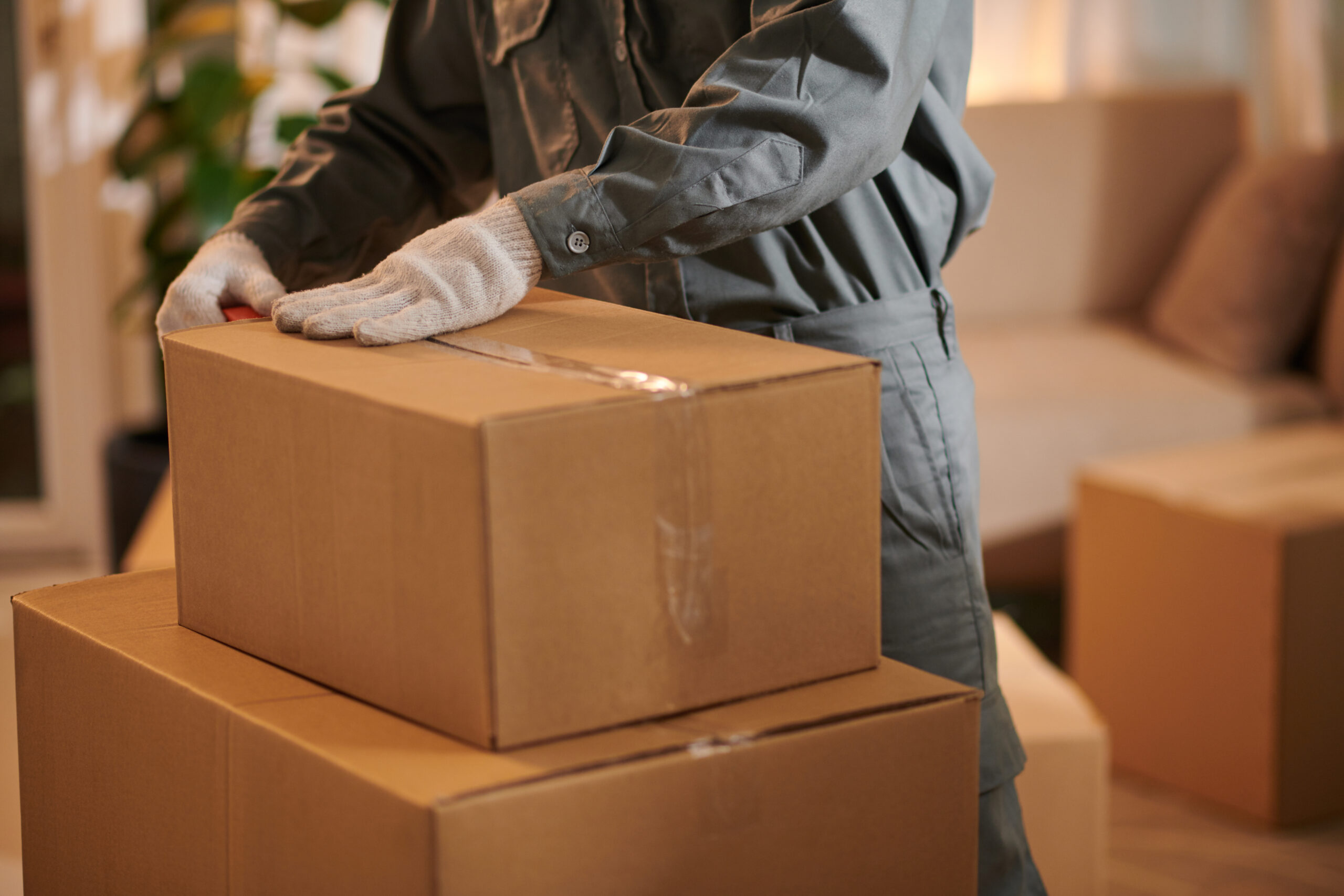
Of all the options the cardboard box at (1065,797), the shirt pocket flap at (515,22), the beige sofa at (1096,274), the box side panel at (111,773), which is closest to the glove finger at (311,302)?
the box side panel at (111,773)

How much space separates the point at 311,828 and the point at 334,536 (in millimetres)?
145

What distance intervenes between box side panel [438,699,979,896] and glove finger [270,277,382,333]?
329 mm

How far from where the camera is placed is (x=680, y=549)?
2.24 feet

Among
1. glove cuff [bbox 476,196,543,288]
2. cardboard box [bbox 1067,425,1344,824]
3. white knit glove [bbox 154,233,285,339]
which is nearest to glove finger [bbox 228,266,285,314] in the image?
white knit glove [bbox 154,233,285,339]

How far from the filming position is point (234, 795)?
0.71m

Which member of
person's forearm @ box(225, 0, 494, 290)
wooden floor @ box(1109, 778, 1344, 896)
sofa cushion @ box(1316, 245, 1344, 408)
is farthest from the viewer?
sofa cushion @ box(1316, 245, 1344, 408)

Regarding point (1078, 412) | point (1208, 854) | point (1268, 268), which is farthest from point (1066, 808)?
point (1268, 268)

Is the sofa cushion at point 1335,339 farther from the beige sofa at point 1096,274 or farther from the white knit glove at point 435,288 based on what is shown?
the white knit glove at point 435,288

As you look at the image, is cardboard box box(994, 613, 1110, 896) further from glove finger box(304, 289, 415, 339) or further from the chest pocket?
glove finger box(304, 289, 415, 339)

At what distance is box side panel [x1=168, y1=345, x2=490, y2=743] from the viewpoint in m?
0.64

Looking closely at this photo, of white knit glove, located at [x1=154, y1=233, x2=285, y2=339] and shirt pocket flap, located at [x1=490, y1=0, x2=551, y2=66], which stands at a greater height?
shirt pocket flap, located at [x1=490, y1=0, x2=551, y2=66]

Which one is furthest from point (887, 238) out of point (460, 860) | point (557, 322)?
point (460, 860)

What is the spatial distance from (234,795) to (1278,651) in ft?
5.34

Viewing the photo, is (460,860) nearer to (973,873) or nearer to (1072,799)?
(973,873)
